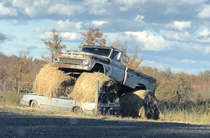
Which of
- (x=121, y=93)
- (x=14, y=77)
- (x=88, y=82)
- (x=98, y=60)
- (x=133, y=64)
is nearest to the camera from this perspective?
(x=88, y=82)

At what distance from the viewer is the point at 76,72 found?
40.9 ft

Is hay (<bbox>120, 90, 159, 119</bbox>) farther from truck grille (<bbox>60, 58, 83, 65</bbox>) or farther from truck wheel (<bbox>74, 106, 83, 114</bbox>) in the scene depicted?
truck grille (<bbox>60, 58, 83, 65</bbox>)

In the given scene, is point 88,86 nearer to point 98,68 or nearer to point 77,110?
point 77,110

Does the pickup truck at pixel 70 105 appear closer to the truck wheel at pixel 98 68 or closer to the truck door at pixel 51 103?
the truck door at pixel 51 103

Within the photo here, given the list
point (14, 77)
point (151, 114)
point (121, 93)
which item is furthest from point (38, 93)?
point (14, 77)

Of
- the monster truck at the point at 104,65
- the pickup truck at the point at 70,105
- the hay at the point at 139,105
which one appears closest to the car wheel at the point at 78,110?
the pickup truck at the point at 70,105

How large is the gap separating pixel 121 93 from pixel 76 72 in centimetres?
377

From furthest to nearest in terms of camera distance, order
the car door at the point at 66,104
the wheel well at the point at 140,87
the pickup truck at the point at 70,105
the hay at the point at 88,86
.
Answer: the wheel well at the point at 140,87 < the car door at the point at 66,104 < the pickup truck at the point at 70,105 < the hay at the point at 88,86

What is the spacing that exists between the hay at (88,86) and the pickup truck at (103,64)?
398 millimetres

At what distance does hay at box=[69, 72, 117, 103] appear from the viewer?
11.4 m

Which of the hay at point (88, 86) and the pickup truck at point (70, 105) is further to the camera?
the pickup truck at point (70, 105)

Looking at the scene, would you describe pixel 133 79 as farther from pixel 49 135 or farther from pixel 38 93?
pixel 49 135

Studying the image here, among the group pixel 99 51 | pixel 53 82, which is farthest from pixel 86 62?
pixel 99 51

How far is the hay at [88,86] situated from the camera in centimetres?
1145
